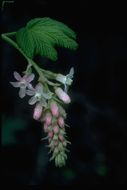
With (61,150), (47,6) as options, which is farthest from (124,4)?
(61,150)

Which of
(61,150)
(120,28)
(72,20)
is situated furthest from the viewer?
(120,28)

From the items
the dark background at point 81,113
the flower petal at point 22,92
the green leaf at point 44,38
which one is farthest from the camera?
the dark background at point 81,113

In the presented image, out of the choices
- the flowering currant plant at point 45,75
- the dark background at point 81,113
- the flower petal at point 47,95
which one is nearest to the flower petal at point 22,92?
the flowering currant plant at point 45,75

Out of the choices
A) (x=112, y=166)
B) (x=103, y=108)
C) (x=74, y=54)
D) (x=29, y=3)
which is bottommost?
(x=112, y=166)

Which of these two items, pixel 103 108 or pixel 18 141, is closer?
pixel 18 141

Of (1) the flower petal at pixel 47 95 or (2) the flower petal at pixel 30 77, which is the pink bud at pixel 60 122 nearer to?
(1) the flower petal at pixel 47 95

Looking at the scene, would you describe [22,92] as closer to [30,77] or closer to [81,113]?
[30,77]

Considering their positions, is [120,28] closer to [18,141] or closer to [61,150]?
[18,141]

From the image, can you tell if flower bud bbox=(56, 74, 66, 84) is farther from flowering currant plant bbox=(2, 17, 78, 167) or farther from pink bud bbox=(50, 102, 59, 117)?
pink bud bbox=(50, 102, 59, 117)
